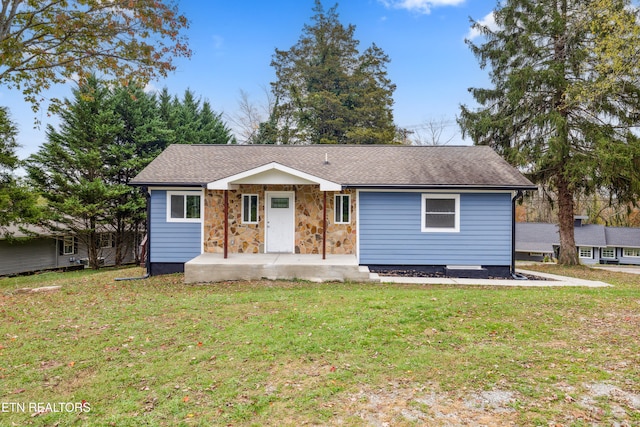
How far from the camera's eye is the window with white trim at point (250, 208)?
10.4 m

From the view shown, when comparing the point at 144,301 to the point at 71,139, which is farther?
the point at 71,139

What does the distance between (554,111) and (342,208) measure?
882cm

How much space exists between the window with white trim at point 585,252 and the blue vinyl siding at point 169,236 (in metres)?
36.1

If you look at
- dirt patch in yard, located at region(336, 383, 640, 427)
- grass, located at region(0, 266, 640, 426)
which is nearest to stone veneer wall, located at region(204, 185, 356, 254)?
grass, located at region(0, 266, 640, 426)

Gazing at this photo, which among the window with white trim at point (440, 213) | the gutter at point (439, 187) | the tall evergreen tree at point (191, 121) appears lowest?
the window with white trim at point (440, 213)

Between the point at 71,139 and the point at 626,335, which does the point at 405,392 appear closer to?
the point at 626,335

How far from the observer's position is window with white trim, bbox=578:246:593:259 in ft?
106

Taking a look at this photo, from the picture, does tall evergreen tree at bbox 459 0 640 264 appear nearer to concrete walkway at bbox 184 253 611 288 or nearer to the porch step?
the porch step

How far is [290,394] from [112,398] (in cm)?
Answer: 161

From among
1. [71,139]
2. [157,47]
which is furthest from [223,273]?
[71,139]

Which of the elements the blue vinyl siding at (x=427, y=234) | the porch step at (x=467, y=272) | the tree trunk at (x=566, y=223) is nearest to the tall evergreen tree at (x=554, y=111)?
the tree trunk at (x=566, y=223)

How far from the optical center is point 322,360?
381cm

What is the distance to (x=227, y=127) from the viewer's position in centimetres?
2833

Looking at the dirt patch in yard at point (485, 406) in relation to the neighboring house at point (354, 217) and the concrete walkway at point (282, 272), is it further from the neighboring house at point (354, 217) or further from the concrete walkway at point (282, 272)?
the neighboring house at point (354, 217)
